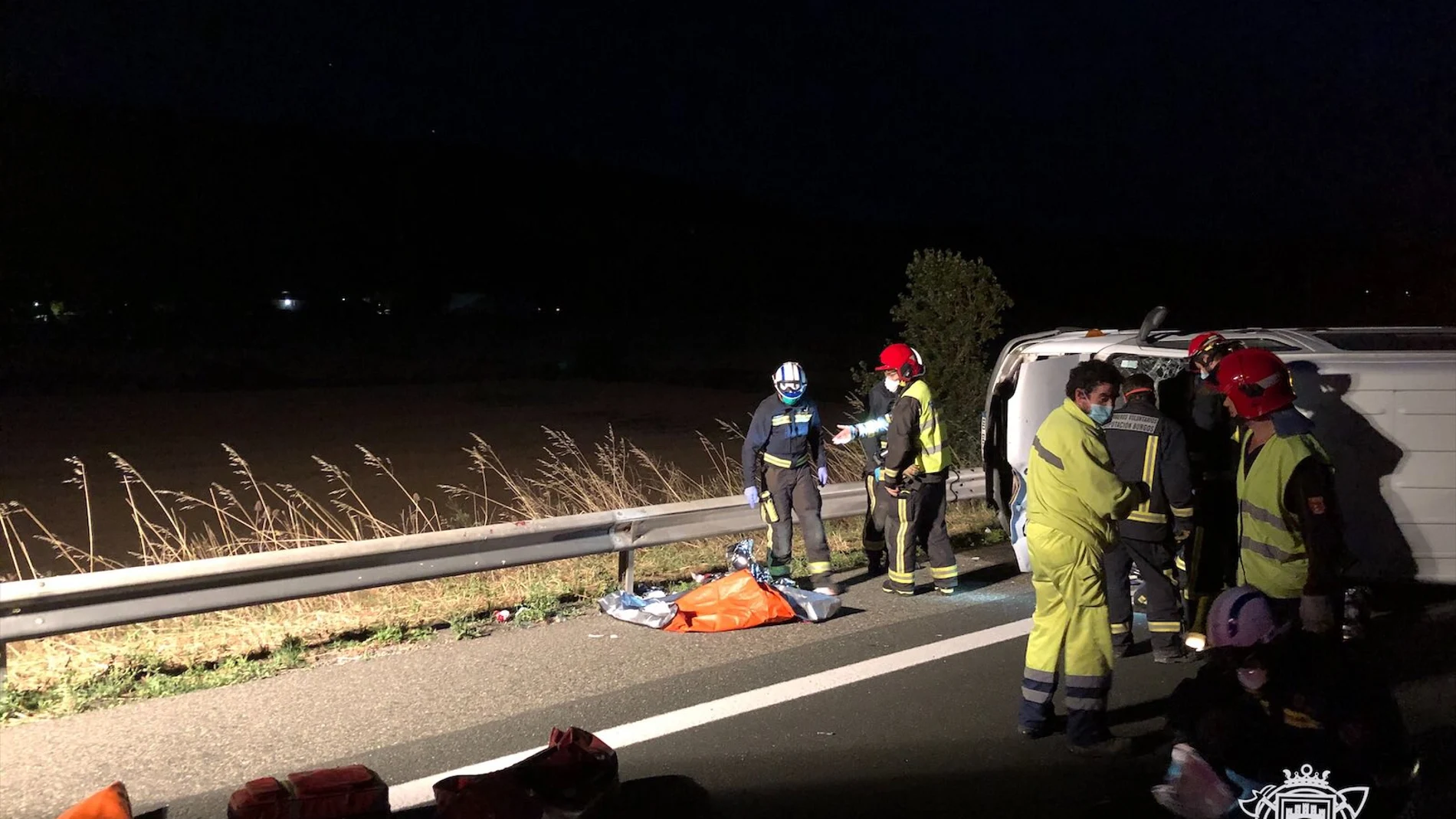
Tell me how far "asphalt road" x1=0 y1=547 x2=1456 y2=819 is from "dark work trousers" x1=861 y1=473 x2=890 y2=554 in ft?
4.25

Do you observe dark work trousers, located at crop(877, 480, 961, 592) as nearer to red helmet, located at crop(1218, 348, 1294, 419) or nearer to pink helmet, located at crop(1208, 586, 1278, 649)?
red helmet, located at crop(1218, 348, 1294, 419)

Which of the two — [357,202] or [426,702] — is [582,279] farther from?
[426,702]

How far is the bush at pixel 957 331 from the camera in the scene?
33.7 ft

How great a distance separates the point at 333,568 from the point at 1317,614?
4.43m

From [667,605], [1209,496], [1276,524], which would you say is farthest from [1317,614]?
[667,605]

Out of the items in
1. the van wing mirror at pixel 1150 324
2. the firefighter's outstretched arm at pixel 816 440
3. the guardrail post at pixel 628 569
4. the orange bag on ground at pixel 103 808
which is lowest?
the guardrail post at pixel 628 569

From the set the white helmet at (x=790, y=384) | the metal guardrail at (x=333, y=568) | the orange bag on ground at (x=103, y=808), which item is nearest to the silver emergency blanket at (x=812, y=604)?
the metal guardrail at (x=333, y=568)

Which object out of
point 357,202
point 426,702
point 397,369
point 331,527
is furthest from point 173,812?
point 357,202

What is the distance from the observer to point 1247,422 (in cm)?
452

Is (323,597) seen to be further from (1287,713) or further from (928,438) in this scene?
(1287,713)

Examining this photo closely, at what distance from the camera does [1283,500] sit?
13.7 ft

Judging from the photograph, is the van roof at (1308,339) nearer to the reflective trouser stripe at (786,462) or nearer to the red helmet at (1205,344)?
the red helmet at (1205,344)

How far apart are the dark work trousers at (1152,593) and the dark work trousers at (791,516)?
194 centimetres

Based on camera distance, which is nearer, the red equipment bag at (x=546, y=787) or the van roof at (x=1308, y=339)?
the red equipment bag at (x=546, y=787)
